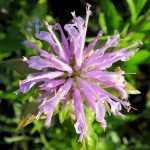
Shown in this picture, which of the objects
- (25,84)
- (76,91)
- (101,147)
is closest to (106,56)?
(76,91)

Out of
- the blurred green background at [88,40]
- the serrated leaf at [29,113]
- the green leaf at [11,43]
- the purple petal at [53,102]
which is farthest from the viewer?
the green leaf at [11,43]

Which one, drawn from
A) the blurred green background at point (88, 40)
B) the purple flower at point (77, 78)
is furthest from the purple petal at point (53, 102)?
the blurred green background at point (88, 40)

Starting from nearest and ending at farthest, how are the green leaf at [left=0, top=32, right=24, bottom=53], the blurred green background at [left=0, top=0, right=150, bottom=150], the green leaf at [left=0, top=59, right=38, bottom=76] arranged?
the green leaf at [left=0, top=59, right=38, bottom=76]
the blurred green background at [left=0, top=0, right=150, bottom=150]
the green leaf at [left=0, top=32, right=24, bottom=53]

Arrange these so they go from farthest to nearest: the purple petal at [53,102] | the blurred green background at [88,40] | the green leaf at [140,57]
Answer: the blurred green background at [88,40], the green leaf at [140,57], the purple petal at [53,102]

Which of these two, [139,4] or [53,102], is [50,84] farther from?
[139,4]

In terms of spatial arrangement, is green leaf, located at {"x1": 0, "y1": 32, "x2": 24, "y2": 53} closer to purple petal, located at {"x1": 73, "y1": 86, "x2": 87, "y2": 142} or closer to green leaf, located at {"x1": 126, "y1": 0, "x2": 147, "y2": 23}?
green leaf, located at {"x1": 126, "y1": 0, "x2": 147, "y2": 23}

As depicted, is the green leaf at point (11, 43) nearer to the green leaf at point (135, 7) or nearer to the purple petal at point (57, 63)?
the green leaf at point (135, 7)

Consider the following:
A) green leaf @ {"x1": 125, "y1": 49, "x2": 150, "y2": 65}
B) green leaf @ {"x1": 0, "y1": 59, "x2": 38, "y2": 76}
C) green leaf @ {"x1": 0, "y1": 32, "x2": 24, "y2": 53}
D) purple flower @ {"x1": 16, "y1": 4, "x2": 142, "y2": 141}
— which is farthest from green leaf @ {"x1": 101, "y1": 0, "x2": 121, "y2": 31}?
green leaf @ {"x1": 0, "y1": 59, "x2": 38, "y2": 76}
